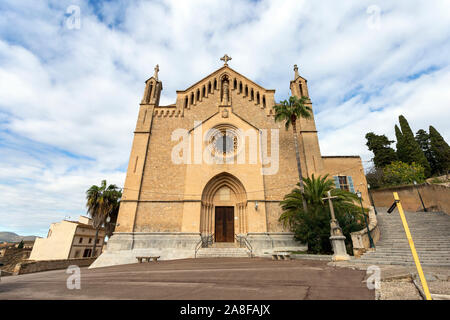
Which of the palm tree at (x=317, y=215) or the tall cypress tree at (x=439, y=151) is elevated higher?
the tall cypress tree at (x=439, y=151)

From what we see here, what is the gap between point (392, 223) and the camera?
49.2 feet

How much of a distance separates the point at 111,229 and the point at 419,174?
38.2 metres

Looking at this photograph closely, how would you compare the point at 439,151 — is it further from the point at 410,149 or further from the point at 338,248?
the point at 338,248

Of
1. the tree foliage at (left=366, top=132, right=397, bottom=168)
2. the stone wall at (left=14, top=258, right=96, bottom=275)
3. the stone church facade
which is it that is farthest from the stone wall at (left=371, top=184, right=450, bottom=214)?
the stone wall at (left=14, top=258, right=96, bottom=275)

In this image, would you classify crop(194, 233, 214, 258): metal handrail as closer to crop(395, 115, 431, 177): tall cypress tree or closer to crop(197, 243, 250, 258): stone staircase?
crop(197, 243, 250, 258): stone staircase

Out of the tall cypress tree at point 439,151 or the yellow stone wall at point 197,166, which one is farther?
the tall cypress tree at point 439,151

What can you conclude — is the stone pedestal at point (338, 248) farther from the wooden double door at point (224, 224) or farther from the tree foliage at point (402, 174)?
the tree foliage at point (402, 174)

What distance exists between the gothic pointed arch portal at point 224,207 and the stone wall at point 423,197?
53.0 feet

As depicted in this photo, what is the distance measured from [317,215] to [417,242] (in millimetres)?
5286

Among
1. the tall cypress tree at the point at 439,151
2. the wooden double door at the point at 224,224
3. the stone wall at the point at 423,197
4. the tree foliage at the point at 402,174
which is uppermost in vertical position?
the tall cypress tree at the point at 439,151

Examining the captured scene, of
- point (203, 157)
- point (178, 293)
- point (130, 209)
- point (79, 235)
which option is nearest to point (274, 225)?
point (203, 157)

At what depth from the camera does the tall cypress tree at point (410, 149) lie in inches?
1177

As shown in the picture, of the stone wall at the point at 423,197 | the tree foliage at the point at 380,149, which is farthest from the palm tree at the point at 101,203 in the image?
the tree foliage at the point at 380,149

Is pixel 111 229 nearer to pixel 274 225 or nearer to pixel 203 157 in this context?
pixel 203 157
